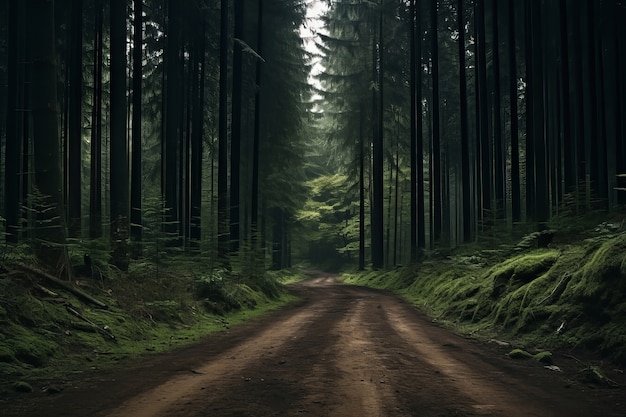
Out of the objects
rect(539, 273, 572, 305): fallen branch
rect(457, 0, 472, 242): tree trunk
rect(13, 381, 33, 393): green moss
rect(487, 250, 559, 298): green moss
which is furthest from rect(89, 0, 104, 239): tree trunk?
rect(457, 0, 472, 242): tree trunk

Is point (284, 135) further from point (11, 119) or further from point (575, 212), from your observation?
point (575, 212)

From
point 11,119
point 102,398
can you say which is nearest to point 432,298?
point 102,398

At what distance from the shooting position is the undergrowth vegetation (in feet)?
22.1

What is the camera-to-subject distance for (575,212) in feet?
50.5

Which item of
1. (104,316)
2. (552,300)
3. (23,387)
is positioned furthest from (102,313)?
(552,300)

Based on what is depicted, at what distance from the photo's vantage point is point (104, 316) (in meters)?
9.12

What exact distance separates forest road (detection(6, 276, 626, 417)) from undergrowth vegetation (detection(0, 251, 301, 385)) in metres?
0.94

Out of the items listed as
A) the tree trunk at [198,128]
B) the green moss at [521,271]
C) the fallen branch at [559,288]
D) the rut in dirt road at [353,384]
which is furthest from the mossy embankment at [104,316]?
the fallen branch at [559,288]

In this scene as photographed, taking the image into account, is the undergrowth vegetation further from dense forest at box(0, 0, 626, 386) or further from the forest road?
the forest road

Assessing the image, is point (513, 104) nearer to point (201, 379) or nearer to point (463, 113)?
point (463, 113)

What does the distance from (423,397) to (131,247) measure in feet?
34.4

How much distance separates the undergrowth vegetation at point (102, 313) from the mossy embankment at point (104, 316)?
1 centimetres

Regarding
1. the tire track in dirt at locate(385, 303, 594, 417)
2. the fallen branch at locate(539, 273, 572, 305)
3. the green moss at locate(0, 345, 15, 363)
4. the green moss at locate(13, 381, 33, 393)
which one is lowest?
the tire track in dirt at locate(385, 303, 594, 417)

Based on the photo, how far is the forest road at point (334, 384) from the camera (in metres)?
4.73
